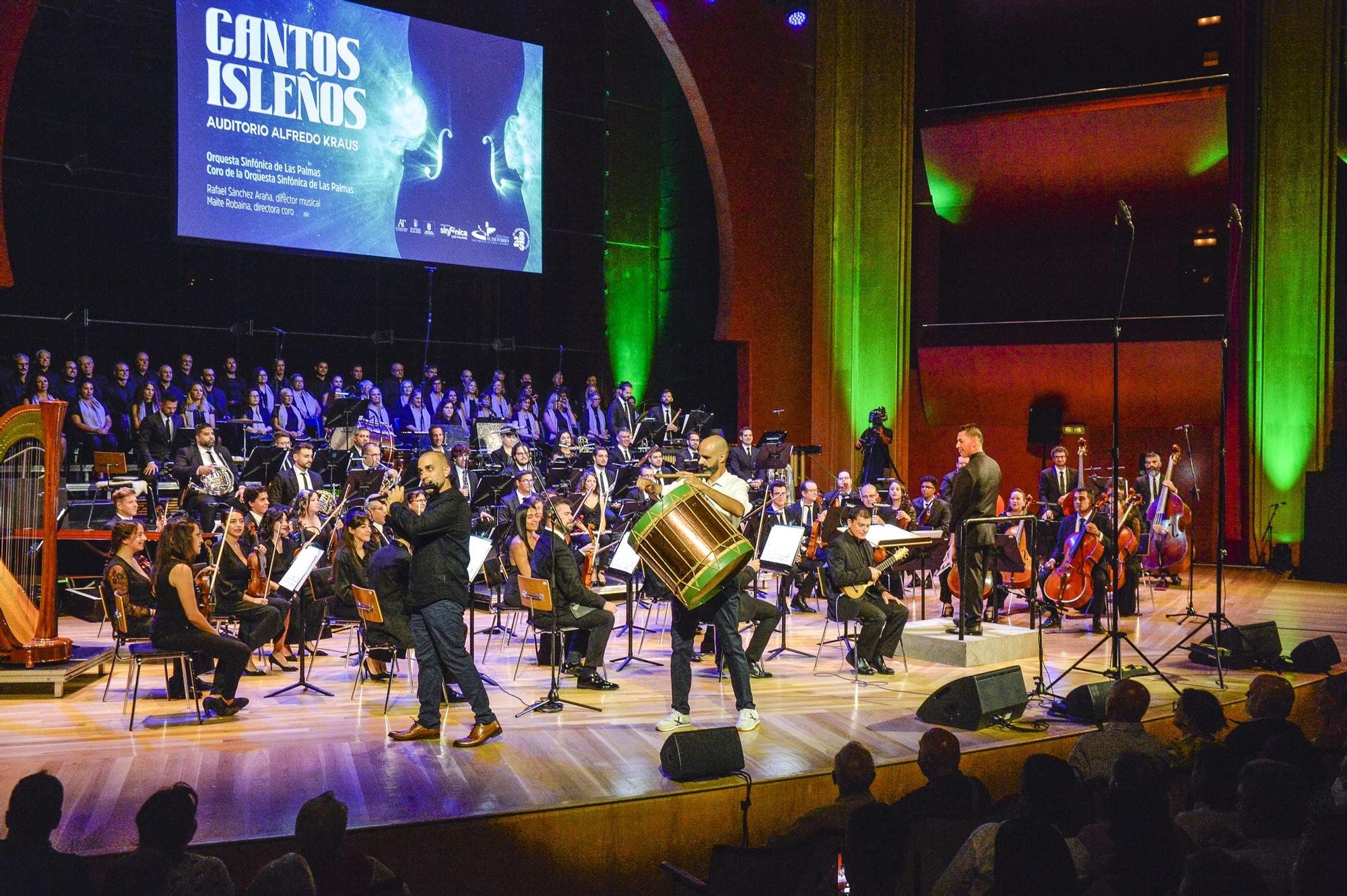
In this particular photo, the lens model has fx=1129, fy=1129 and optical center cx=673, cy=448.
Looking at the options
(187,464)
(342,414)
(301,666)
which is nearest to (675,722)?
(301,666)

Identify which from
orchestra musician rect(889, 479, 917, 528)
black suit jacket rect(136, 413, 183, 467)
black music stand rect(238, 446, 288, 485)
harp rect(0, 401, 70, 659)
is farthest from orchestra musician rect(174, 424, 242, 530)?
orchestra musician rect(889, 479, 917, 528)

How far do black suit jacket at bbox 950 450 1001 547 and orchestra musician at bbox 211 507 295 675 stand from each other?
15.8 feet

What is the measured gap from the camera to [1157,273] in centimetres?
1512

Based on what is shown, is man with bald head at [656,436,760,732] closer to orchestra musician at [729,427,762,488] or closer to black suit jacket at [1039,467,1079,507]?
black suit jacket at [1039,467,1079,507]

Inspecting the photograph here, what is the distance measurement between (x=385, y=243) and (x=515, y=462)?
15.6 ft

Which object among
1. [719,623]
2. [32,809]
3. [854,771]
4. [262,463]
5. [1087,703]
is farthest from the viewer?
[262,463]

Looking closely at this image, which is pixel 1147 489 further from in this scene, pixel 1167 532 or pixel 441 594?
pixel 441 594

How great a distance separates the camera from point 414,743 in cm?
591

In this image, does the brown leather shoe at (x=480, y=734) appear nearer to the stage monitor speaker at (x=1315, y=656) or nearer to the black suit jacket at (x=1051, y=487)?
the stage monitor speaker at (x=1315, y=656)

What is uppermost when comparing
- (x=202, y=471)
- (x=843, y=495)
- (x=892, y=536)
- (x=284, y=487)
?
(x=202, y=471)

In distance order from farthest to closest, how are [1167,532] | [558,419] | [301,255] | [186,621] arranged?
[558,419], [301,255], [1167,532], [186,621]

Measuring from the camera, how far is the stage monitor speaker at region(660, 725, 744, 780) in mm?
5051

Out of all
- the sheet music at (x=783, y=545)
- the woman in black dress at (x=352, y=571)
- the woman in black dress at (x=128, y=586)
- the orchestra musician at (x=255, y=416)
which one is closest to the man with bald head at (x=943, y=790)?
the sheet music at (x=783, y=545)

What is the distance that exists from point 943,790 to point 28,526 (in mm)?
6067
